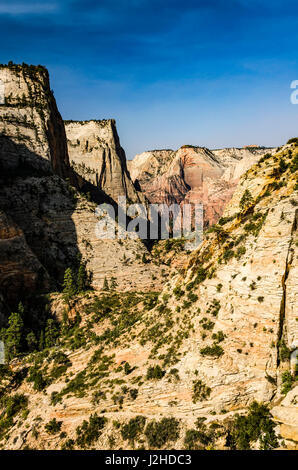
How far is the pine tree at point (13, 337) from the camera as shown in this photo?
46.7m

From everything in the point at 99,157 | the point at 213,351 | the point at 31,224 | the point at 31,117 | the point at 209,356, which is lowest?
the point at 209,356

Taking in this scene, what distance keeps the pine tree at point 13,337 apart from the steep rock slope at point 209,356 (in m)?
10.7

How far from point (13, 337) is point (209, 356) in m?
32.6

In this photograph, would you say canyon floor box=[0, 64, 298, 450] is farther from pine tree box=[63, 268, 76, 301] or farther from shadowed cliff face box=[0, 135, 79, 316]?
pine tree box=[63, 268, 76, 301]

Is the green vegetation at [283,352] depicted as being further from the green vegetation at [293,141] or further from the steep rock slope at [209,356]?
the green vegetation at [293,141]

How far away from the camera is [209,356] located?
27.6 metres

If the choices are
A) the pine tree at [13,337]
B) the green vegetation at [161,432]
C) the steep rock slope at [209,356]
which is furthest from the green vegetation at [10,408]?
the green vegetation at [161,432]

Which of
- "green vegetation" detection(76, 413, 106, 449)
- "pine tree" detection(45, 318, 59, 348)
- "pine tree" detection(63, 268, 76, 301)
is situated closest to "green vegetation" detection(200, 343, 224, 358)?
"green vegetation" detection(76, 413, 106, 449)

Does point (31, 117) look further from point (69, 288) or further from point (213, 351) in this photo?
point (213, 351)

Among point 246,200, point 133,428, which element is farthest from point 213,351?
point 246,200

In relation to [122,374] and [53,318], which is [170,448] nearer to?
[122,374]

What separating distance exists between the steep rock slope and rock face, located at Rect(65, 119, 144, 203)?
367 ft

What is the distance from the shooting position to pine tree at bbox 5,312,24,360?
46.7 m
